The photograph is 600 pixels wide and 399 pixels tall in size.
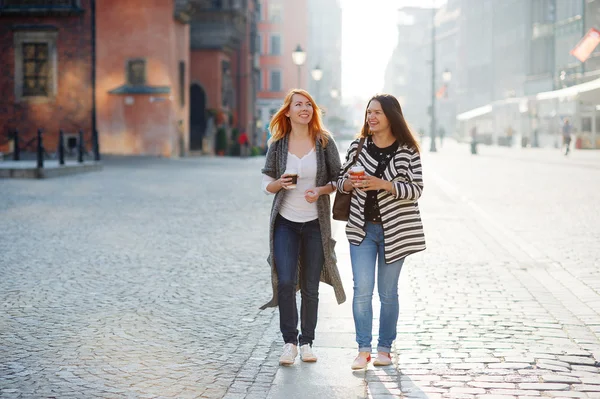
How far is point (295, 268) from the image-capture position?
6156 millimetres

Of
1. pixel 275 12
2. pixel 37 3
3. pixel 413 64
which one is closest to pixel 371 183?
pixel 37 3

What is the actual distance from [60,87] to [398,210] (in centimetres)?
3752

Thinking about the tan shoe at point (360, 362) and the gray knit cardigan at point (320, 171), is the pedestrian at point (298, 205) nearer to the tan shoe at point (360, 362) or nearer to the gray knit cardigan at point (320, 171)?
the gray knit cardigan at point (320, 171)

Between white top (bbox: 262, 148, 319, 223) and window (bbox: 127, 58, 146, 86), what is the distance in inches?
1446

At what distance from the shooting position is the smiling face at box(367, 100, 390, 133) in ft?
19.1

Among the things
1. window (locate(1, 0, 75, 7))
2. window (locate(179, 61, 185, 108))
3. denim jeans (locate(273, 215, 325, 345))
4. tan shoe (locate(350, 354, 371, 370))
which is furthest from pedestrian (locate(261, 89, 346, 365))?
window (locate(179, 61, 185, 108))

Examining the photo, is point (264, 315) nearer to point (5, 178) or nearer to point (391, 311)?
point (391, 311)

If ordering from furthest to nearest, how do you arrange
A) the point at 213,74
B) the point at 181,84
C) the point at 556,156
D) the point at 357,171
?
the point at 213,74 < the point at 556,156 < the point at 181,84 < the point at 357,171

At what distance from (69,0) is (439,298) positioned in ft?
119

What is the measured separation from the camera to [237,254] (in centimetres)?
1137

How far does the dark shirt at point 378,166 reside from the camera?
588cm

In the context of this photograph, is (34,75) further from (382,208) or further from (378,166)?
(382,208)

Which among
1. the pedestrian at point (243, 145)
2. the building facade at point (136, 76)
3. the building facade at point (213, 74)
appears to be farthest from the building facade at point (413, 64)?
the building facade at point (136, 76)

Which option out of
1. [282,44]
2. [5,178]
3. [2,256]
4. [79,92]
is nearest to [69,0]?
[79,92]
